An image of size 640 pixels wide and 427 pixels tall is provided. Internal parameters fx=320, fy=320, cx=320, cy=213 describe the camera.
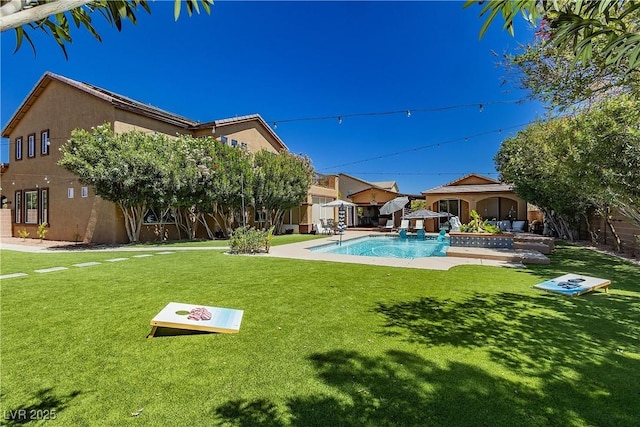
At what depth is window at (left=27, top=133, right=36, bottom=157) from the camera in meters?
22.1

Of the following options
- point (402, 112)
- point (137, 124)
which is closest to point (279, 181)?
point (137, 124)

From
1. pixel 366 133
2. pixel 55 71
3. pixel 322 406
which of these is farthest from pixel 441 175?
pixel 322 406

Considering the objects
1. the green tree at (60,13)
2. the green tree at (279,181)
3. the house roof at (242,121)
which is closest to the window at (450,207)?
the green tree at (279,181)

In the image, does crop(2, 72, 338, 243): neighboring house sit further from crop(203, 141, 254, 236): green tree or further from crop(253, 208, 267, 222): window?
crop(253, 208, 267, 222): window

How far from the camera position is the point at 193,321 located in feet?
16.1

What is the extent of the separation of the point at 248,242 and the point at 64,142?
14943 millimetres

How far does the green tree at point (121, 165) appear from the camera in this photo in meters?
15.0

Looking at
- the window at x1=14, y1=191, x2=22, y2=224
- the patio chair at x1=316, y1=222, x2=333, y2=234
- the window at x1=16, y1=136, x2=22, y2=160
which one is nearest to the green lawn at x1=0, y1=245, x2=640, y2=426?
the patio chair at x1=316, y1=222, x2=333, y2=234

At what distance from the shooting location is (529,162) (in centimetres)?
1686

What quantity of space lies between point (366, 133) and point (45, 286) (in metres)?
29.2

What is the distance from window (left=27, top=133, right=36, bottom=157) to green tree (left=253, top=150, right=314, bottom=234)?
15266mm

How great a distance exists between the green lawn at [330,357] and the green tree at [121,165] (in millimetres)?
8498

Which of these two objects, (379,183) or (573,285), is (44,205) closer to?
(573,285)

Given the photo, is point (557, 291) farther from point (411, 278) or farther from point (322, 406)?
point (322, 406)
